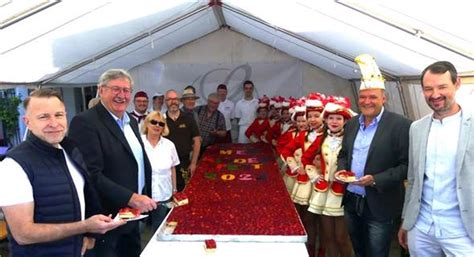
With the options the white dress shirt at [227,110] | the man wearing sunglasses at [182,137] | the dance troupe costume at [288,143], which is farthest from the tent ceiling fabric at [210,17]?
the white dress shirt at [227,110]

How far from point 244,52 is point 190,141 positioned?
9.62ft

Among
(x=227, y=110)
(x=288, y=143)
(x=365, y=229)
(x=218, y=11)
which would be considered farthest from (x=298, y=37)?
(x=365, y=229)

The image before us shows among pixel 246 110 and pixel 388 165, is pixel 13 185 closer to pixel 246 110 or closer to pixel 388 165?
pixel 388 165

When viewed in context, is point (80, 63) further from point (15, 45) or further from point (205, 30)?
point (205, 30)

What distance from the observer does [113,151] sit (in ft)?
7.07

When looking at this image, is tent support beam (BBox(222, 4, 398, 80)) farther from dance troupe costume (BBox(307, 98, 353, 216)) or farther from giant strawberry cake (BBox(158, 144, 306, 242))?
dance troupe costume (BBox(307, 98, 353, 216))

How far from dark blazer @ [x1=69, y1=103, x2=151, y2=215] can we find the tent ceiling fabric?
75cm

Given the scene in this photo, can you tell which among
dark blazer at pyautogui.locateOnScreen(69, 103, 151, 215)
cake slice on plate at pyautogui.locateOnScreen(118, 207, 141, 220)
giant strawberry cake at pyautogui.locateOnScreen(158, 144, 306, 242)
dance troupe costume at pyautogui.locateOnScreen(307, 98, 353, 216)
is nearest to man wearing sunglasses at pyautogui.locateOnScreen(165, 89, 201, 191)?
giant strawberry cake at pyautogui.locateOnScreen(158, 144, 306, 242)

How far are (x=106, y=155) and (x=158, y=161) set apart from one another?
102 cm

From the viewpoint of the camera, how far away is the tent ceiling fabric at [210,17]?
8.05 feet

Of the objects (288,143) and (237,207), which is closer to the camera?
(237,207)

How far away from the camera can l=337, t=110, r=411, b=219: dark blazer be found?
2.30 meters

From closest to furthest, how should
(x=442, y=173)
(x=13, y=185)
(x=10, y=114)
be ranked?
(x=13, y=185), (x=442, y=173), (x=10, y=114)

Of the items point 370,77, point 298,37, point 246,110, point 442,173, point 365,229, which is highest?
point 298,37
